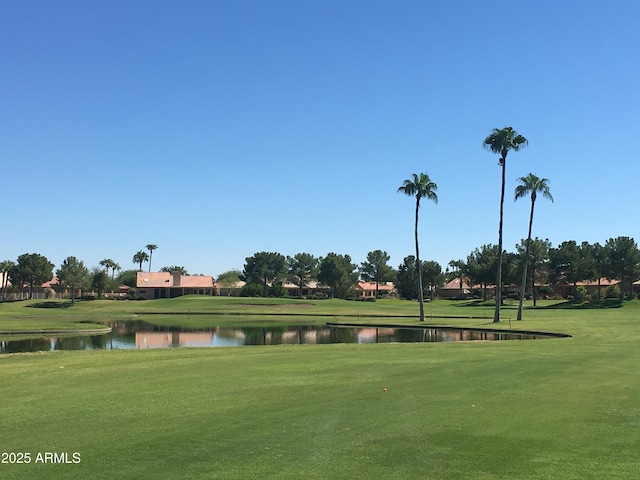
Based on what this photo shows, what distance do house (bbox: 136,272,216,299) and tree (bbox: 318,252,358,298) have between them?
1109 inches

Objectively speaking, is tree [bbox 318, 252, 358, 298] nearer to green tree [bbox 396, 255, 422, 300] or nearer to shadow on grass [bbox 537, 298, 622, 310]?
green tree [bbox 396, 255, 422, 300]

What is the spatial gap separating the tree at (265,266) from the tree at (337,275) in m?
12.3

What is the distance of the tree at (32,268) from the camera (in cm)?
13525

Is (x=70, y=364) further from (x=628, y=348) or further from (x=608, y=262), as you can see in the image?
(x=608, y=262)

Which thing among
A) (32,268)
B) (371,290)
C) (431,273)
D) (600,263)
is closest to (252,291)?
(431,273)

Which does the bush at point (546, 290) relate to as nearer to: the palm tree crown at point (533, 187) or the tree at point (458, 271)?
the tree at point (458, 271)

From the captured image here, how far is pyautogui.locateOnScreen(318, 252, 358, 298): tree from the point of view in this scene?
146250 millimetres

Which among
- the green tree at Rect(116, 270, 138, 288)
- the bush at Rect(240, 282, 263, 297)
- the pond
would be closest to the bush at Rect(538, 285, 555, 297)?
the bush at Rect(240, 282, 263, 297)

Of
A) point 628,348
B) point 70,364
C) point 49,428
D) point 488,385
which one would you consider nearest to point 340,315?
point 628,348

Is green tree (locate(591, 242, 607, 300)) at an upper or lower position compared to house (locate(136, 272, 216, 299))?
upper

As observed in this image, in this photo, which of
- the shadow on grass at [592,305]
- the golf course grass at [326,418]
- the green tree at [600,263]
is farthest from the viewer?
the green tree at [600,263]

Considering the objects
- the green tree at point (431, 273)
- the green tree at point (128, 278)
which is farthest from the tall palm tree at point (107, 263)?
the green tree at point (431, 273)

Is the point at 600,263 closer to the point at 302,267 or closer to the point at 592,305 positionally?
the point at 592,305

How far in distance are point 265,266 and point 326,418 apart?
145 m
